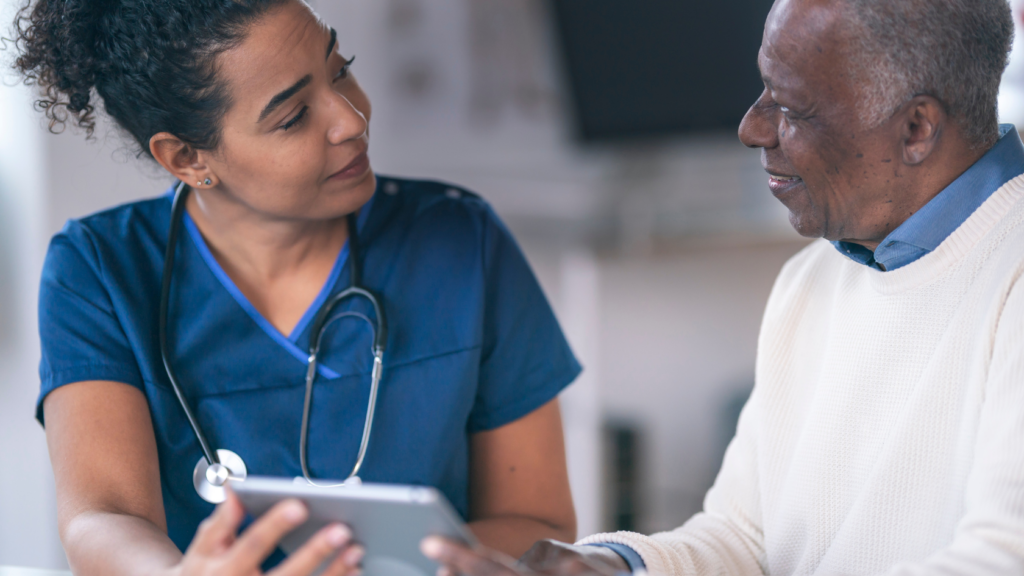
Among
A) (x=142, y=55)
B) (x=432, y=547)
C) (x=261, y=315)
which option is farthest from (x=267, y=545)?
(x=142, y=55)

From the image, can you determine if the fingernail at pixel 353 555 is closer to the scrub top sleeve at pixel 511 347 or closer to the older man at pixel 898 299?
the older man at pixel 898 299

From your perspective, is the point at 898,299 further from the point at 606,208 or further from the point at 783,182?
the point at 606,208

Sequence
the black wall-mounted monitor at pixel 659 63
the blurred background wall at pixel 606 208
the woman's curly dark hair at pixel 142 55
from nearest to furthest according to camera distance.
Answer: the woman's curly dark hair at pixel 142 55 < the black wall-mounted monitor at pixel 659 63 < the blurred background wall at pixel 606 208

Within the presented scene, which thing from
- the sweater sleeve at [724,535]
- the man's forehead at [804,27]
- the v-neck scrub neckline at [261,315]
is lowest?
the sweater sleeve at [724,535]

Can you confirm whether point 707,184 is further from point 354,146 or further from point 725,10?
point 354,146

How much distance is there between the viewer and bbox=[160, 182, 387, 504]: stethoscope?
3.64ft

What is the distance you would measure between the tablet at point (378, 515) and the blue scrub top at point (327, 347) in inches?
15.3

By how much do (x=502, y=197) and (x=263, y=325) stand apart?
180 cm

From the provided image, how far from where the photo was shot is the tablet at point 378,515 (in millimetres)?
654

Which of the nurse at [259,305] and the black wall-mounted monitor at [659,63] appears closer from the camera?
the nurse at [259,305]

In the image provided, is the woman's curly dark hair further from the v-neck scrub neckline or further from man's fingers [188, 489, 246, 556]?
man's fingers [188, 489, 246, 556]

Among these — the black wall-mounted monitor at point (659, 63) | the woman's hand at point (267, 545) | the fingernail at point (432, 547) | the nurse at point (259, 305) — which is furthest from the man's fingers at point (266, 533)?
the black wall-mounted monitor at point (659, 63)

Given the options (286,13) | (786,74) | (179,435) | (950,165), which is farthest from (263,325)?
(950,165)

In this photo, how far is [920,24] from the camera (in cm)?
78
